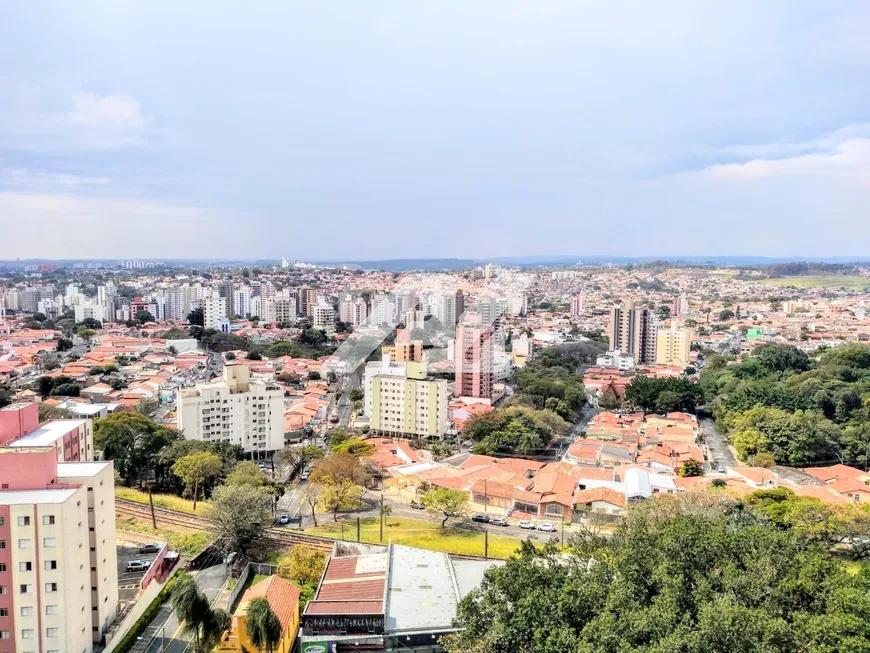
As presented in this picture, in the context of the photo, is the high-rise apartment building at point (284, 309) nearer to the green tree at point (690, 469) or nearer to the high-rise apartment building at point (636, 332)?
the high-rise apartment building at point (636, 332)

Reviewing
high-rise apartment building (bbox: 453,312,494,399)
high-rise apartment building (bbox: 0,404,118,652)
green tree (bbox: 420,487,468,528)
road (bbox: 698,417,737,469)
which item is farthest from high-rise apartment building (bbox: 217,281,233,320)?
high-rise apartment building (bbox: 0,404,118,652)

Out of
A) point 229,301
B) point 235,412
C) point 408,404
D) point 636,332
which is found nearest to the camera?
point 235,412

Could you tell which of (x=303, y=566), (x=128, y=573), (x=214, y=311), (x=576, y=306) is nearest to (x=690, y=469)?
(x=303, y=566)

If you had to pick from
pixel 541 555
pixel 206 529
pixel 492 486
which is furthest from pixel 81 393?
pixel 541 555

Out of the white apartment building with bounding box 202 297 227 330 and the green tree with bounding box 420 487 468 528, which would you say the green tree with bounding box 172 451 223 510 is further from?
the white apartment building with bounding box 202 297 227 330

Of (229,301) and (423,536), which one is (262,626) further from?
(229,301)

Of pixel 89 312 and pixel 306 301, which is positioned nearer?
pixel 89 312

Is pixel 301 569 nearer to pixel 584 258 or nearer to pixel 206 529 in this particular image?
pixel 206 529
